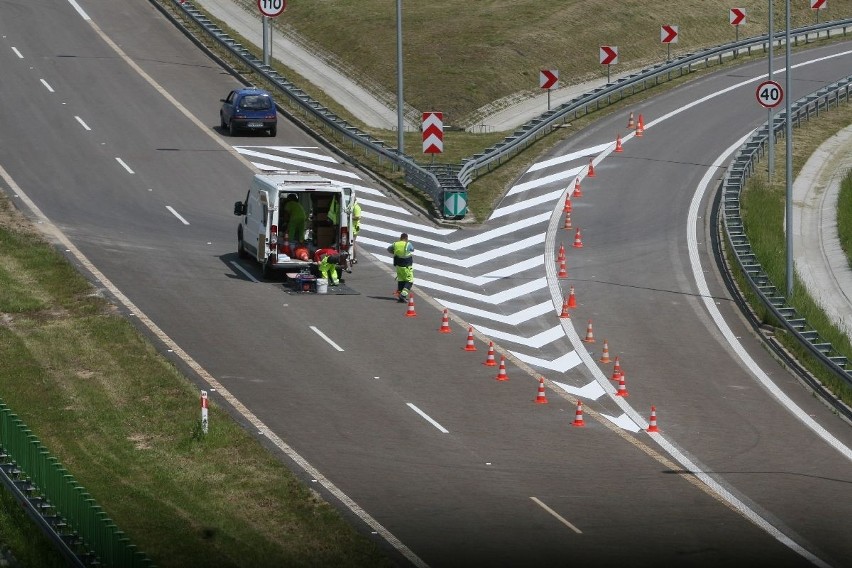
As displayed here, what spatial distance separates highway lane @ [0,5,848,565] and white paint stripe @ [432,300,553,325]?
0.73 metres

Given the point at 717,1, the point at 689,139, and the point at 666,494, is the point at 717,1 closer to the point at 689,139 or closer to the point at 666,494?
the point at 689,139

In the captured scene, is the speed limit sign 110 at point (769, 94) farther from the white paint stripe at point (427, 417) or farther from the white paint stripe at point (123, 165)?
the white paint stripe at point (427, 417)

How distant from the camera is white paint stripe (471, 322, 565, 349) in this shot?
32844mm

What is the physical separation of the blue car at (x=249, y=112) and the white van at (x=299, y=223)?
14.0 m

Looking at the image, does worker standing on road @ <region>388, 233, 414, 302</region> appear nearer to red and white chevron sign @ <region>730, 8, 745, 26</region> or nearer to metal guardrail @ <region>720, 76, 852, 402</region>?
metal guardrail @ <region>720, 76, 852, 402</region>

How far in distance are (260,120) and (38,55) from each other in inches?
534

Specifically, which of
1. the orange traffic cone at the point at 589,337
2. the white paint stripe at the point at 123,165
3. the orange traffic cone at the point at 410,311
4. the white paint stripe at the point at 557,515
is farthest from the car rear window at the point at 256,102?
the white paint stripe at the point at 557,515

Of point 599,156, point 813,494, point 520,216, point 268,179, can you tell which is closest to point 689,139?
point 599,156

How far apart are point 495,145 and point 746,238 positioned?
11925mm

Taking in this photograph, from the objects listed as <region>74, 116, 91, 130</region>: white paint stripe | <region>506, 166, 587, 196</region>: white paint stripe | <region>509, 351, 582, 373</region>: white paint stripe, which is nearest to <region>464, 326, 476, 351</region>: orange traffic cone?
<region>509, 351, 582, 373</region>: white paint stripe

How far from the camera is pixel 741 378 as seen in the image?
31.1m

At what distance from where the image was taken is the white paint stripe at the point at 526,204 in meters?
44.4

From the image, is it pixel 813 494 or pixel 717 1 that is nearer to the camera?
pixel 813 494

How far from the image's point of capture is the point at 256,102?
50812 mm
